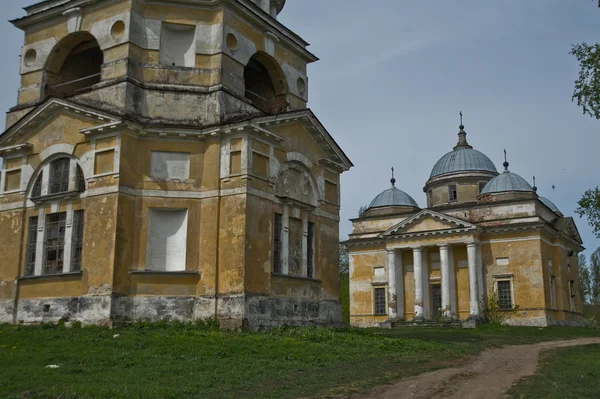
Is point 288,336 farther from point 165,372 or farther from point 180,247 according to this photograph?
point 165,372

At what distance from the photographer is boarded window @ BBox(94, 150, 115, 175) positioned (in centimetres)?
2066

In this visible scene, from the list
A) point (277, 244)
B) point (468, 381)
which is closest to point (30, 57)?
point (277, 244)

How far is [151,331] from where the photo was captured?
18.8 metres

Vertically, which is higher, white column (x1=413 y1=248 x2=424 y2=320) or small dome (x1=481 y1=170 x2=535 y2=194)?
small dome (x1=481 y1=170 x2=535 y2=194)

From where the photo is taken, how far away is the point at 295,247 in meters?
23.3

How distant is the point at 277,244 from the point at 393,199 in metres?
28.4

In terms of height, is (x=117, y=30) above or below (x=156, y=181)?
above

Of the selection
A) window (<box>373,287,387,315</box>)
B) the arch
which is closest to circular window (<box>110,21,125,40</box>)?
the arch

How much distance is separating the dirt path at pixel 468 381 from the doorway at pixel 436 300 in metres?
24.2

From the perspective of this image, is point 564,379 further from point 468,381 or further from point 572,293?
point 572,293

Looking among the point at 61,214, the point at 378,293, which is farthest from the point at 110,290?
the point at 378,293

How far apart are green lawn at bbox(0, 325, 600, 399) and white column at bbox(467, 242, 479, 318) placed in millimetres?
20041

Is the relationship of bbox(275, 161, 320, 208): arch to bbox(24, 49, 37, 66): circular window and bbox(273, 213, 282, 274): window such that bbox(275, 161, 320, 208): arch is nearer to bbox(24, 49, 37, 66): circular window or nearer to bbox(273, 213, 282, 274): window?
bbox(273, 213, 282, 274): window

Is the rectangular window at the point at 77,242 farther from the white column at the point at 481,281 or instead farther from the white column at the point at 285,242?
the white column at the point at 481,281
